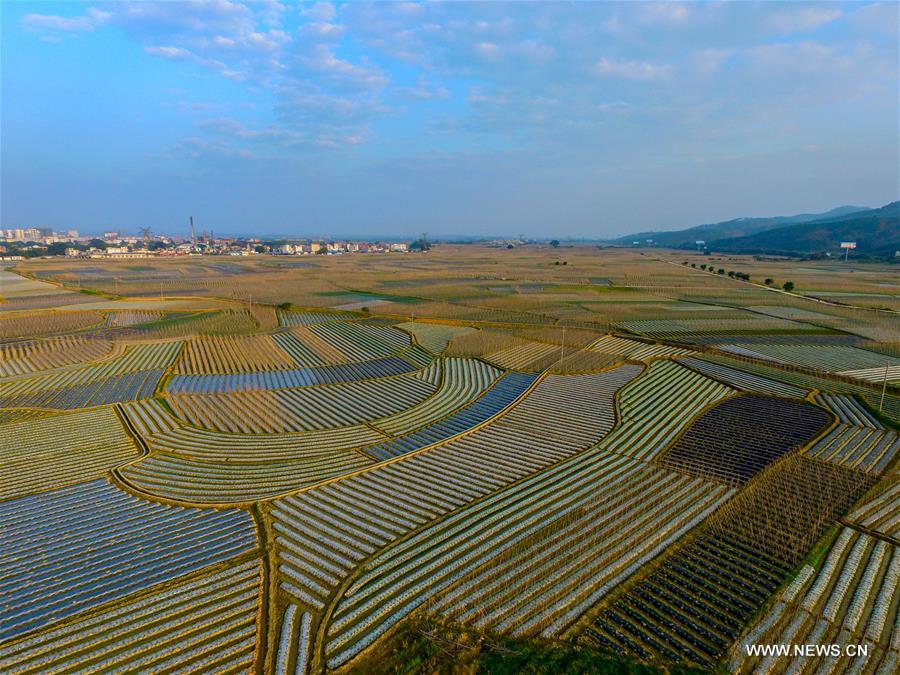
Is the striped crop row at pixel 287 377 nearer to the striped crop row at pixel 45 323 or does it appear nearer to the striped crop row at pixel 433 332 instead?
the striped crop row at pixel 433 332

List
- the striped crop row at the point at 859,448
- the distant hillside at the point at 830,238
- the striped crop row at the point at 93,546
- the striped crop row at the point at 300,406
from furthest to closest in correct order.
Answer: the distant hillside at the point at 830,238 < the striped crop row at the point at 300,406 < the striped crop row at the point at 859,448 < the striped crop row at the point at 93,546

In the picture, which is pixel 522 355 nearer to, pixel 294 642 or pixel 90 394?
pixel 294 642

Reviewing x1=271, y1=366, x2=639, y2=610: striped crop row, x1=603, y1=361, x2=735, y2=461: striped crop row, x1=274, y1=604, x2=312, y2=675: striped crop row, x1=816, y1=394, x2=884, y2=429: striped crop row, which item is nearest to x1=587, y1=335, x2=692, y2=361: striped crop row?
x1=603, y1=361, x2=735, y2=461: striped crop row

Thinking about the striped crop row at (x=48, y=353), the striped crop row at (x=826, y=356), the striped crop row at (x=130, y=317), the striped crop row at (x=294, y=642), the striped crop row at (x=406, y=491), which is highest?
the striped crop row at (x=130, y=317)

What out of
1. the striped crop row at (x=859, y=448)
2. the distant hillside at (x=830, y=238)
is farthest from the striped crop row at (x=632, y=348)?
the distant hillside at (x=830, y=238)

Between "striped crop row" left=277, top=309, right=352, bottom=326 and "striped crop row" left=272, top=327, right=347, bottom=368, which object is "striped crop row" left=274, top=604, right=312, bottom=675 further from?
"striped crop row" left=277, top=309, right=352, bottom=326

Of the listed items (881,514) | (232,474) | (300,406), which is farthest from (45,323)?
(881,514)
